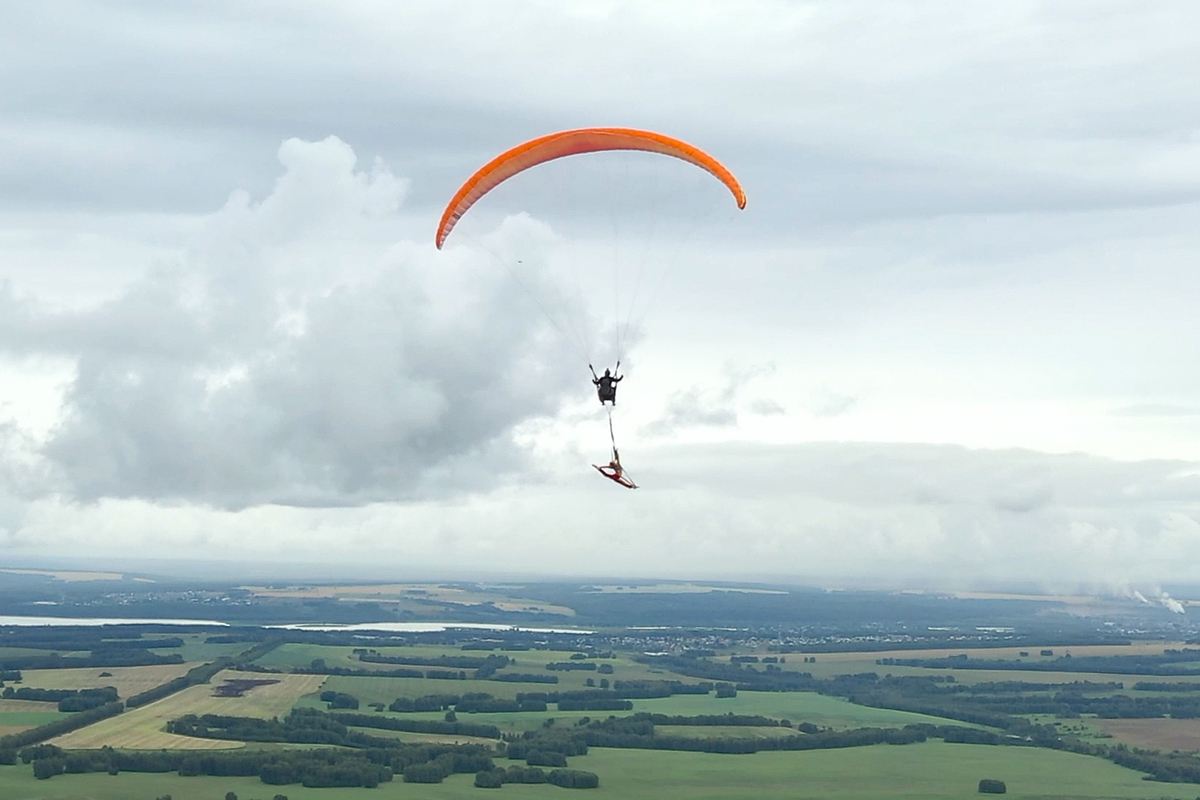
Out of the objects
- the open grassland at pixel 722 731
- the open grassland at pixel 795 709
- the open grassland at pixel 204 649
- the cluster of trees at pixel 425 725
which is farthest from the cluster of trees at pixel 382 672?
the open grassland at pixel 722 731

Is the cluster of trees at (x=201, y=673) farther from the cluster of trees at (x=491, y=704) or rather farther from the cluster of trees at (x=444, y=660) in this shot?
the cluster of trees at (x=491, y=704)

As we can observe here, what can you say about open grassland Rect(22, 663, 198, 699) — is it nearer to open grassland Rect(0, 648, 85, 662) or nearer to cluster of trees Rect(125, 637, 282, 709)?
cluster of trees Rect(125, 637, 282, 709)

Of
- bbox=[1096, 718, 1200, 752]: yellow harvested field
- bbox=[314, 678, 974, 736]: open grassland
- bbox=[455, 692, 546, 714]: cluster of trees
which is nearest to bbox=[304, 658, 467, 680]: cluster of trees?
bbox=[314, 678, 974, 736]: open grassland

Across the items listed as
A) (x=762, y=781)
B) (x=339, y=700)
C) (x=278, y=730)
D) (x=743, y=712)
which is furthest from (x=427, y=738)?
(x=743, y=712)

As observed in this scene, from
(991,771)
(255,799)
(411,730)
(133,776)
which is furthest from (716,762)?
(133,776)

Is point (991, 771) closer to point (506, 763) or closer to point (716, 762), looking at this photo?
point (716, 762)

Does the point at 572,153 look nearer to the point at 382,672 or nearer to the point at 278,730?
the point at 278,730
